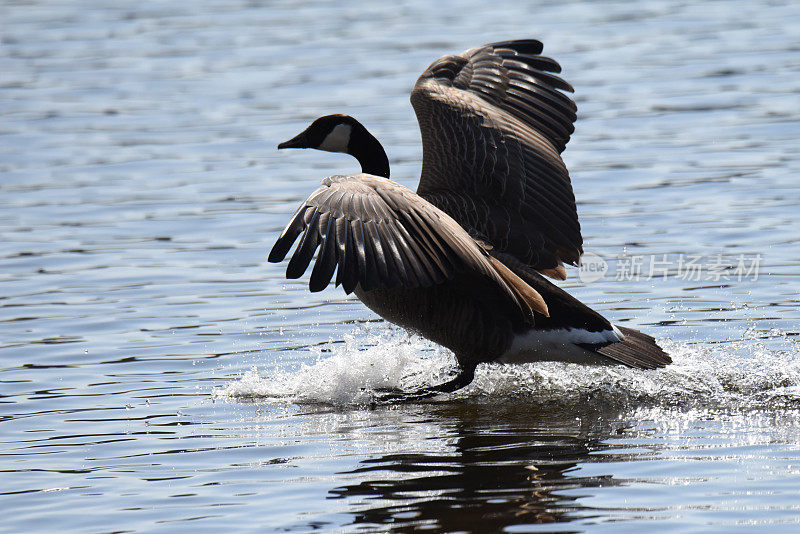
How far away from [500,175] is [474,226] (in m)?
0.38

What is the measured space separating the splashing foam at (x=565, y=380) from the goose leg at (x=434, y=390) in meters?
0.13

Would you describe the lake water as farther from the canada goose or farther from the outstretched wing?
the outstretched wing

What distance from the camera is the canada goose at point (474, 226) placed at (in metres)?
6.04

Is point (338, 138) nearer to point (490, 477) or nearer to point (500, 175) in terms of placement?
point (500, 175)

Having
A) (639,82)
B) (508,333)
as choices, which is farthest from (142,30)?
(508,333)

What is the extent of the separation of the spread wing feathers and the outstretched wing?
3.86 feet

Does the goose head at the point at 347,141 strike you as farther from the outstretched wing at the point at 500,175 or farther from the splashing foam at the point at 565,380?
the splashing foam at the point at 565,380

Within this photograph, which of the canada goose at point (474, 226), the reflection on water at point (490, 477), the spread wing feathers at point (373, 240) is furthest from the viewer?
the canada goose at point (474, 226)

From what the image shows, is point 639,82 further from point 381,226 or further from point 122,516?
point 122,516

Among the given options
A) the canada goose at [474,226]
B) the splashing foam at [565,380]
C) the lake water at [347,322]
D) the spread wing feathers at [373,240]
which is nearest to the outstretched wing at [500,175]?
the canada goose at [474,226]

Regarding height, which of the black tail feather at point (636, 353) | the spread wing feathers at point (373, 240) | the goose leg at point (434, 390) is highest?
the spread wing feathers at point (373, 240)

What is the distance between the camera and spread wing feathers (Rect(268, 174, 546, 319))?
582 centimetres

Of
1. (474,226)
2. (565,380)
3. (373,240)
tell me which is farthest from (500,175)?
(373,240)

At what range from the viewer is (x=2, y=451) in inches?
265
